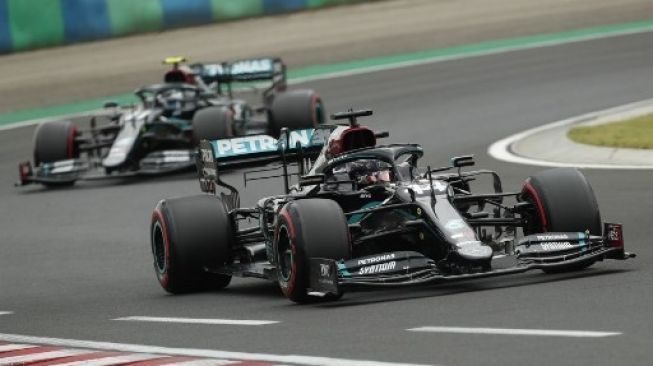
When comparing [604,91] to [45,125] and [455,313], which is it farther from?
[455,313]

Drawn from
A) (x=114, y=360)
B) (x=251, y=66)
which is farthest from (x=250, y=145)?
(x=251, y=66)

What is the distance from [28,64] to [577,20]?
464 inches

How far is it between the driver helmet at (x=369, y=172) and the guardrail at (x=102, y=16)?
2049cm

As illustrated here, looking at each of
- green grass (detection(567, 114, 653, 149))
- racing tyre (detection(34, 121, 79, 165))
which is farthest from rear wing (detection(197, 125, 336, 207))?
racing tyre (detection(34, 121, 79, 165))

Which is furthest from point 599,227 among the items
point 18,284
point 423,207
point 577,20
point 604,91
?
point 577,20

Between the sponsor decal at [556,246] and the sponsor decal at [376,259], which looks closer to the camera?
the sponsor decal at [376,259]

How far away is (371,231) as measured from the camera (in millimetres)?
13961

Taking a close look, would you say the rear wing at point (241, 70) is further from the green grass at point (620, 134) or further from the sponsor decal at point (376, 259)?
the sponsor decal at point (376, 259)

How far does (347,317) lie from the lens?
40.1 feet

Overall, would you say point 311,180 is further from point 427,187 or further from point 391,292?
point 391,292

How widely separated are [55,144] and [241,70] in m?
3.28

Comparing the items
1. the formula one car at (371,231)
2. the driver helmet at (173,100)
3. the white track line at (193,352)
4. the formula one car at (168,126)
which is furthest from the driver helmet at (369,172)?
the driver helmet at (173,100)

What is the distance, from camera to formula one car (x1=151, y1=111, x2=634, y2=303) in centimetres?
1301

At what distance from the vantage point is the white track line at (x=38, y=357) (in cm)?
1134
